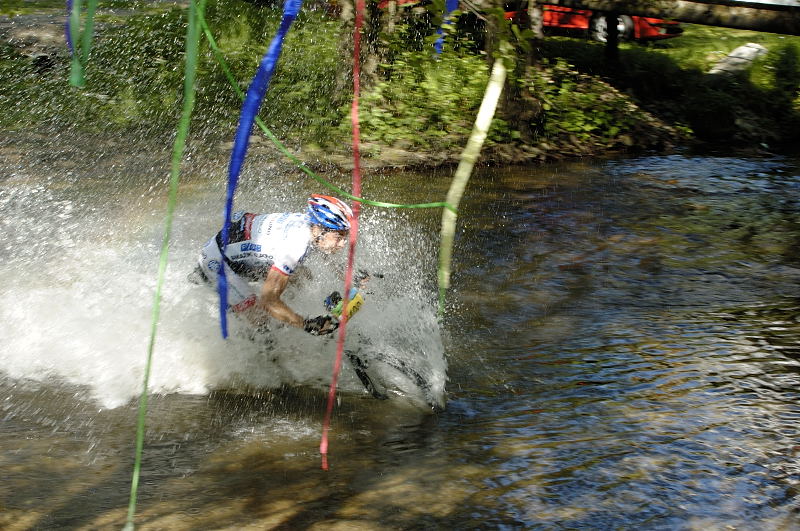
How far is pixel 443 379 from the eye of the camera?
5.71 meters

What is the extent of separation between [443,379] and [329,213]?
1.37 metres

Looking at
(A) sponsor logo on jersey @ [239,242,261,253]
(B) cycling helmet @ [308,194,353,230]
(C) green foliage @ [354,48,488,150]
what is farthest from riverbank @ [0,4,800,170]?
(B) cycling helmet @ [308,194,353,230]

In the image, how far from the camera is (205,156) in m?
12.2

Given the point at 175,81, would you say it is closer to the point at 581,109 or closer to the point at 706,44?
the point at 581,109

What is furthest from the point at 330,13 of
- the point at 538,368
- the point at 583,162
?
the point at 538,368

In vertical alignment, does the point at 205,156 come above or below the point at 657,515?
above

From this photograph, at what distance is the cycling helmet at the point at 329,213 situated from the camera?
549cm

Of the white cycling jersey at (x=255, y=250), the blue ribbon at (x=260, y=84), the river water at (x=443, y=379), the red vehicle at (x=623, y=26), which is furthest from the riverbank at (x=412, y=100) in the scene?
the blue ribbon at (x=260, y=84)

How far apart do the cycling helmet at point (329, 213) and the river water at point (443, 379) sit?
2.75 feet

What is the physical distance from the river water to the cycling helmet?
837 millimetres

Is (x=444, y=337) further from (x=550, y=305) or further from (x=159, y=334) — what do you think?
(x=159, y=334)

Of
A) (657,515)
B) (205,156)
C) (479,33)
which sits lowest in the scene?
(657,515)

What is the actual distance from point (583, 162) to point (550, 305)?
18.9ft

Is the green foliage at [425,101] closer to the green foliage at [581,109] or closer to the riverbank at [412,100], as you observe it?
the riverbank at [412,100]
